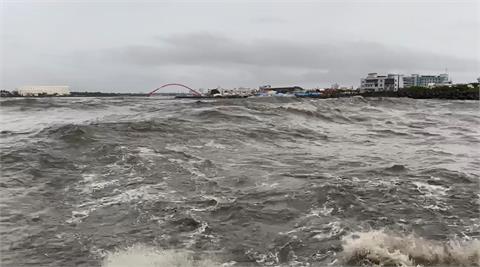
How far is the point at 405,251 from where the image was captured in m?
5.17

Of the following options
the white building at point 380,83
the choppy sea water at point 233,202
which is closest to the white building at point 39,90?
the white building at point 380,83

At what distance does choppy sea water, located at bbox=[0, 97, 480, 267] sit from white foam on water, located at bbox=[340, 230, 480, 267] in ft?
0.07

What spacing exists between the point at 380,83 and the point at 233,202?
14045 cm

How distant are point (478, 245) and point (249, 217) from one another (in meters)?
3.10

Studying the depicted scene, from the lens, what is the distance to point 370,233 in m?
5.77

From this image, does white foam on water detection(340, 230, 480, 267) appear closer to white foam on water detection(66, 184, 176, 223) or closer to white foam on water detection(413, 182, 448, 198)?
white foam on water detection(413, 182, 448, 198)

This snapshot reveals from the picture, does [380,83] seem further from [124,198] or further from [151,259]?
[151,259]

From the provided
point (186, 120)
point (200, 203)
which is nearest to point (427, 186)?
point (200, 203)

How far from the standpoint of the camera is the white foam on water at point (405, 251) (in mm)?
4926

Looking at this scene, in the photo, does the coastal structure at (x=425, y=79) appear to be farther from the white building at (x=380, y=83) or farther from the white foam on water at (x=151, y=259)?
the white foam on water at (x=151, y=259)

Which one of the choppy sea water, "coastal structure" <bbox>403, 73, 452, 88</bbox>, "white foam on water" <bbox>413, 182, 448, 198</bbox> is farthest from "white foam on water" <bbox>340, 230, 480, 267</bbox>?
"coastal structure" <bbox>403, 73, 452, 88</bbox>

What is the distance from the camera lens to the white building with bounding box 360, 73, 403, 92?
13550 cm

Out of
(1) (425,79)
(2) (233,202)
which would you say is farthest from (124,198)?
(1) (425,79)

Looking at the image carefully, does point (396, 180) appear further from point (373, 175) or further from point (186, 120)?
point (186, 120)
